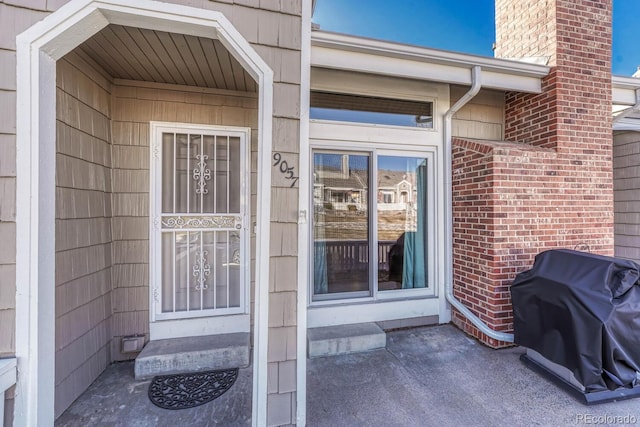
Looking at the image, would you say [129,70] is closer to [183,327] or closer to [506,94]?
[183,327]

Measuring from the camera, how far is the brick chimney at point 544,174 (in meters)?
2.83

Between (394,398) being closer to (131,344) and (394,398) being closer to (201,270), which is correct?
(201,270)

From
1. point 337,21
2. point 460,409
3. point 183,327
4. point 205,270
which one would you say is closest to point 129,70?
point 205,270

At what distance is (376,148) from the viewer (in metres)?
3.18

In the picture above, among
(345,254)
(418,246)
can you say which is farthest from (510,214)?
(345,254)

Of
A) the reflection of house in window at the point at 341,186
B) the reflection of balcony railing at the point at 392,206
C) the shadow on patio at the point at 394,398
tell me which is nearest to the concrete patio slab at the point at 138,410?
the shadow on patio at the point at 394,398

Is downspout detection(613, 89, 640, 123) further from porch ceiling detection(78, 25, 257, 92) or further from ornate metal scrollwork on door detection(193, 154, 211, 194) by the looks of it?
ornate metal scrollwork on door detection(193, 154, 211, 194)

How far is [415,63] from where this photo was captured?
2764 millimetres

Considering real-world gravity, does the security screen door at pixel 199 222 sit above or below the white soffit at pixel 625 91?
below

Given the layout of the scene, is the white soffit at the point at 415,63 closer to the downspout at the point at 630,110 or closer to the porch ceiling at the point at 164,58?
the porch ceiling at the point at 164,58

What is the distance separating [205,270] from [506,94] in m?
4.04

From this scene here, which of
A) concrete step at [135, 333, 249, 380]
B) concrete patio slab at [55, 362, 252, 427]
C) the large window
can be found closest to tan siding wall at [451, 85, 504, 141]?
the large window

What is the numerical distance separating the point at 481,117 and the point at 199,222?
347 centimetres

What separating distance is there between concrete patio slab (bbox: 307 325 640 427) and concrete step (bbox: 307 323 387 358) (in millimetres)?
61
